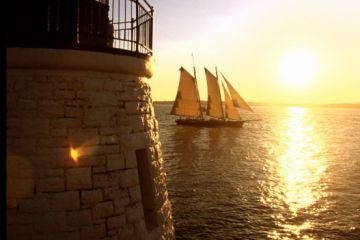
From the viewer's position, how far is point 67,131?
6.03 meters

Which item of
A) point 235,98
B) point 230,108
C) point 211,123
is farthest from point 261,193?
point 230,108

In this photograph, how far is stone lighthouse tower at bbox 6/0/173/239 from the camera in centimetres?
584

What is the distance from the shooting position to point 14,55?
19.0 ft

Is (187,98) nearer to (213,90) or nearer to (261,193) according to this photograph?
(213,90)

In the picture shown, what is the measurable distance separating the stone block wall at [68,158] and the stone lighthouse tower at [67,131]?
0.02 metres

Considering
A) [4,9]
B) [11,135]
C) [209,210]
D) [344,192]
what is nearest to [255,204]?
[209,210]

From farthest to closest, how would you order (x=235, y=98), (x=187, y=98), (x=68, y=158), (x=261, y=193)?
(x=235, y=98), (x=187, y=98), (x=261, y=193), (x=68, y=158)

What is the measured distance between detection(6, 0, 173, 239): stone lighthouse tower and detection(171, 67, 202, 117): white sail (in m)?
61.3

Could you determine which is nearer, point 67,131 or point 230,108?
point 67,131

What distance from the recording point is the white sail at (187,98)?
6900 cm

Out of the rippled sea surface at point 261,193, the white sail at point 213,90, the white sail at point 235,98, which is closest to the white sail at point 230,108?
the white sail at point 235,98

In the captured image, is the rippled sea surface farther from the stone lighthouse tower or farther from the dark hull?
the dark hull

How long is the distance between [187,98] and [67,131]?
66239 millimetres

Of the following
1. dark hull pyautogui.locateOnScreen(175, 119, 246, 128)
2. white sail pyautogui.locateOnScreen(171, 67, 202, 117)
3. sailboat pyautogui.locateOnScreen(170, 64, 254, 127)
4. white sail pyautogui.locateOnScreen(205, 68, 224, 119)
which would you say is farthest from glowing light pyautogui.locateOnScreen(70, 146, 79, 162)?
dark hull pyautogui.locateOnScreen(175, 119, 246, 128)
